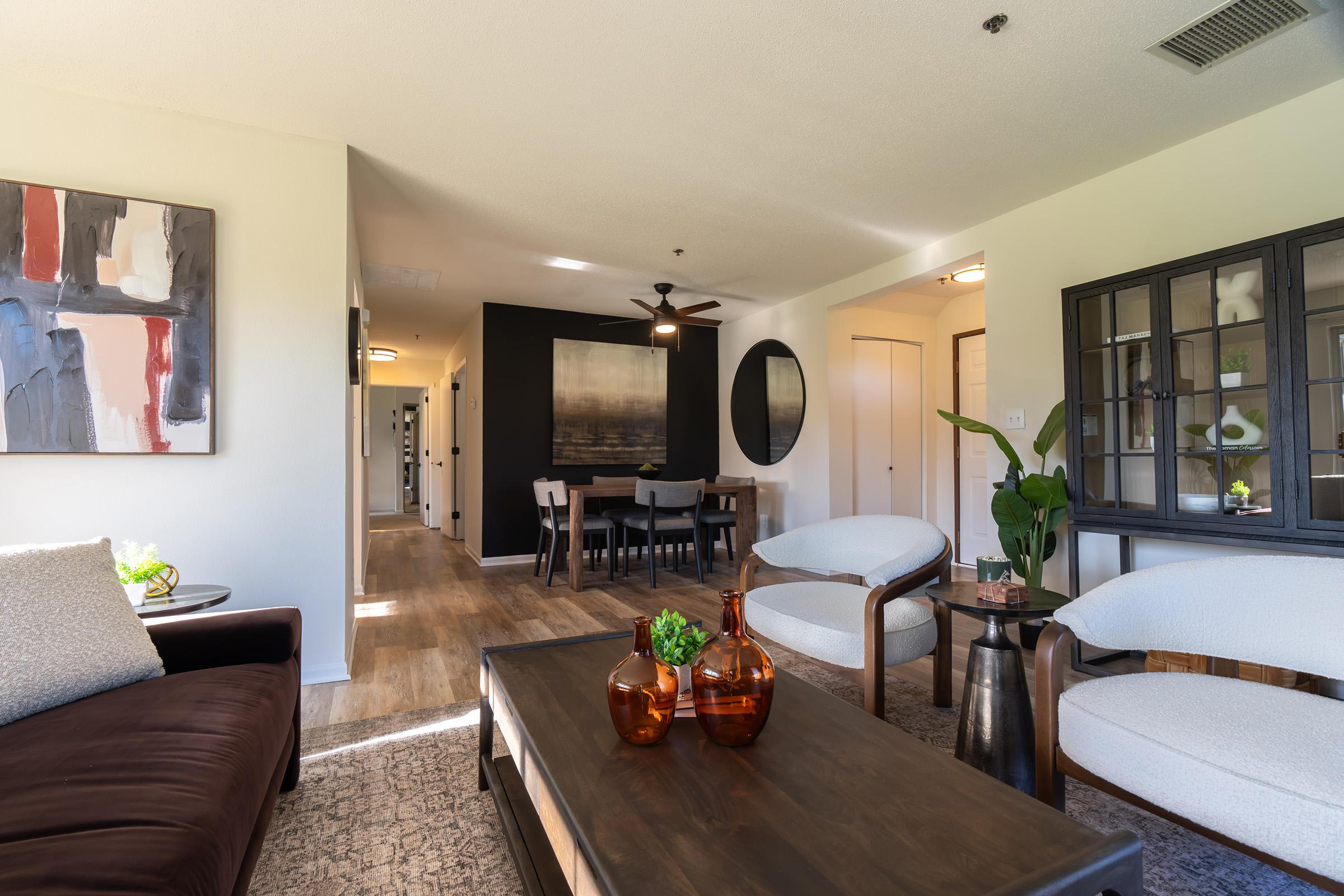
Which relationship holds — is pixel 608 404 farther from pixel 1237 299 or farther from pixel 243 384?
pixel 1237 299

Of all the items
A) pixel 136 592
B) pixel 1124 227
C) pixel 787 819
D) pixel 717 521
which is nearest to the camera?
pixel 787 819

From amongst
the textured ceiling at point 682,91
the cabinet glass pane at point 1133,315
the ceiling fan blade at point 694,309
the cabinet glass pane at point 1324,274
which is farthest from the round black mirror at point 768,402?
the cabinet glass pane at point 1324,274

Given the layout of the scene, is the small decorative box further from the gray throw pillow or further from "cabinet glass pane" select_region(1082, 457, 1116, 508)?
the gray throw pillow

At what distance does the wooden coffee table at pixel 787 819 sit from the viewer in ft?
2.74

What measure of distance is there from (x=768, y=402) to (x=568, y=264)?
2.47 m

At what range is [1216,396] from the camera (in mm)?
2643

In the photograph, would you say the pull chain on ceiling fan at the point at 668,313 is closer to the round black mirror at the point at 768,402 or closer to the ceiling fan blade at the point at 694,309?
the ceiling fan blade at the point at 694,309

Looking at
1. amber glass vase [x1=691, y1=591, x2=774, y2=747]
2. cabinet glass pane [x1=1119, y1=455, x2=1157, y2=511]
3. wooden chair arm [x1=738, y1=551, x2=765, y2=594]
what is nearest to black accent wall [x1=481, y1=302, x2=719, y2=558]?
wooden chair arm [x1=738, y1=551, x2=765, y2=594]

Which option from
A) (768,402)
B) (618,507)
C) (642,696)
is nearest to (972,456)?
(768,402)

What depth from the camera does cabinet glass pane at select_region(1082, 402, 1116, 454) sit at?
3.04 meters

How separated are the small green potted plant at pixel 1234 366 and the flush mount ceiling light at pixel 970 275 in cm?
226

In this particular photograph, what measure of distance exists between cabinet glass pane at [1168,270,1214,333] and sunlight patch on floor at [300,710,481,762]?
10.8 ft

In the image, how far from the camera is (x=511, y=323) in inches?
243

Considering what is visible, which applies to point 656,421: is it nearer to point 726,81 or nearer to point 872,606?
point 726,81
